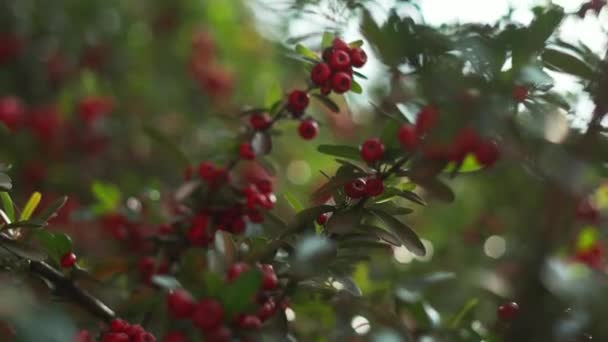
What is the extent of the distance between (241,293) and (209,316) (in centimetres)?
4

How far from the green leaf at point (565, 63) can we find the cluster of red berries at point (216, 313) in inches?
12.8

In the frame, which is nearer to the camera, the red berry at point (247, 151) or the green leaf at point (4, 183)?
the green leaf at point (4, 183)

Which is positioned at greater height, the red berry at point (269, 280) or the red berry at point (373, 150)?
the red berry at point (373, 150)

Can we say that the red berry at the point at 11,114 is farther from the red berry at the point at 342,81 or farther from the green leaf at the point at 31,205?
the red berry at the point at 342,81

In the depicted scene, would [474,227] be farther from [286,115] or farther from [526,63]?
[526,63]

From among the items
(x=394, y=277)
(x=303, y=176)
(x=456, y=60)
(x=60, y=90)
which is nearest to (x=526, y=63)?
(x=456, y=60)

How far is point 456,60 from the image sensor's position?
0.64m

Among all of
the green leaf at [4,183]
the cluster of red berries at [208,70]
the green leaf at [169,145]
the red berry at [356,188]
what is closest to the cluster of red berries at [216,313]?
the red berry at [356,188]

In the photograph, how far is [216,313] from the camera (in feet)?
2.08

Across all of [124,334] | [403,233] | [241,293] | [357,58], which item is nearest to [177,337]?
[124,334]

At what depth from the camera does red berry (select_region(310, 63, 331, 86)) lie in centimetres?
83

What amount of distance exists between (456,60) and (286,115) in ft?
1.27

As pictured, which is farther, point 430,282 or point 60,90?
point 60,90

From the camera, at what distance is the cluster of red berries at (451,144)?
509 mm
